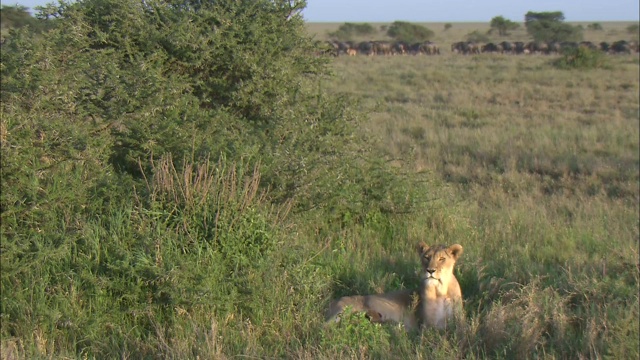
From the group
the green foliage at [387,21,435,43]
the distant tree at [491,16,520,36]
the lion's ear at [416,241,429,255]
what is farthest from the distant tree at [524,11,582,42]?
the lion's ear at [416,241,429,255]

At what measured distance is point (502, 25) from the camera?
77.2 m

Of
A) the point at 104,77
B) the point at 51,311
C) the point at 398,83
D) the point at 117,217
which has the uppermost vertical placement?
the point at 104,77

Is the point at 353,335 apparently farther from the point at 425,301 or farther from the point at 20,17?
the point at 20,17

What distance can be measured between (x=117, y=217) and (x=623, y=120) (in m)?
12.7

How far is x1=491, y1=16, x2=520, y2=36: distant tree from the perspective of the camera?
7700cm

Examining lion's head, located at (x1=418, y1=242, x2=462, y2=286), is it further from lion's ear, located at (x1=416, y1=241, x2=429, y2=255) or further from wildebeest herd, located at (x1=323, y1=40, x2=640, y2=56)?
wildebeest herd, located at (x1=323, y1=40, x2=640, y2=56)

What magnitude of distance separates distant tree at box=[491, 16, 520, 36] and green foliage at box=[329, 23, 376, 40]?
13510 millimetres

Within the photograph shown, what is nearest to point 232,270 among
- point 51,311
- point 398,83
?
point 51,311

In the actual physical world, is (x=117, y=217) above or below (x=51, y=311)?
above

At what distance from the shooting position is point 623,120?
48.8 feet

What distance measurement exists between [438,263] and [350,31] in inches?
2723

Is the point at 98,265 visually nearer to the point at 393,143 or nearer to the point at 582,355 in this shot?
the point at 582,355

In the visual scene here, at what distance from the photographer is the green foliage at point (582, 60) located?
2752cm

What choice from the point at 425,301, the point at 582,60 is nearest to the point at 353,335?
the point at 425,301
